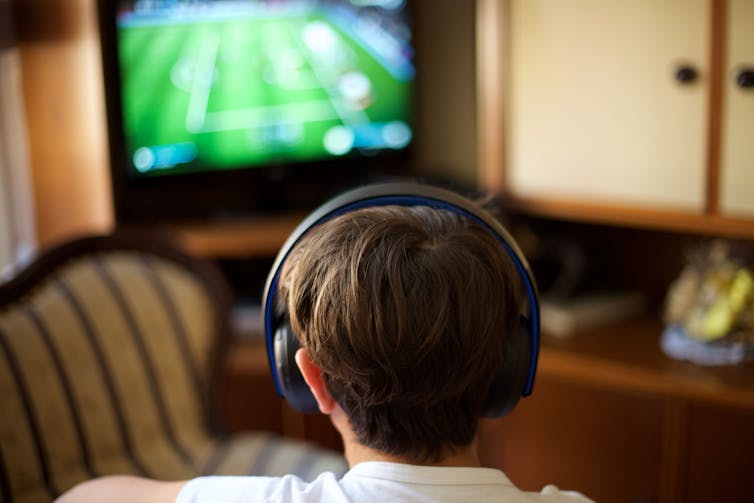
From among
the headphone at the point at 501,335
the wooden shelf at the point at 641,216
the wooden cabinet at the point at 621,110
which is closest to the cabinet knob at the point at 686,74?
the wooden cabinet at the point at 621,110

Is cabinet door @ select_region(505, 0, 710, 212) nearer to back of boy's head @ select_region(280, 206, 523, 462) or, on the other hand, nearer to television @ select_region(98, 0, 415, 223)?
television @ select_region(98, 0, 415, 223)

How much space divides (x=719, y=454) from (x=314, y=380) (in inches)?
41.0

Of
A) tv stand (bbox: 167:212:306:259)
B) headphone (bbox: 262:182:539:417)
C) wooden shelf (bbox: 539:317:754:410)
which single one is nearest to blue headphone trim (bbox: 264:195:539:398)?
headphone (bbox: 262:182:539:417)

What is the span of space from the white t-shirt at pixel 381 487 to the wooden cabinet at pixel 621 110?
1016 millimetres

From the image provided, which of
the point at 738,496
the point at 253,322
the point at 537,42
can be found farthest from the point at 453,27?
the point at 738,496

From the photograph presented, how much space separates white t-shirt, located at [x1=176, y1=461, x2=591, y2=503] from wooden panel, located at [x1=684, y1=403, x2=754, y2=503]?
0.88 m

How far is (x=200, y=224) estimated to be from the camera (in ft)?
7.96

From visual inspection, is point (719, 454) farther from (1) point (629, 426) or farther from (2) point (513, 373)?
(2) point (513, 373)

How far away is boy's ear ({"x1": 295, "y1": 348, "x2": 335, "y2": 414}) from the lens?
3.43ft

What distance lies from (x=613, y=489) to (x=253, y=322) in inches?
37.7

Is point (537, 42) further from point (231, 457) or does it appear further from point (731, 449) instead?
point (231, 457)

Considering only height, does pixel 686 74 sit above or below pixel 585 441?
above

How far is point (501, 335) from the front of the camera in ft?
3.34

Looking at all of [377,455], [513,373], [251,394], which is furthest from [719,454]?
[251,394]
